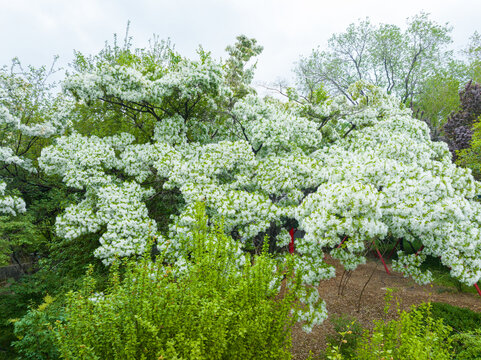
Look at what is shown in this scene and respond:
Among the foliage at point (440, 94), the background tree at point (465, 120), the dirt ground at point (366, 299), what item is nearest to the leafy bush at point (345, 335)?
the dirt ground at point (366, 299)

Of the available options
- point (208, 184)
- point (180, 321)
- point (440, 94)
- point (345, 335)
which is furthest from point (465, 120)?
point (180, 321)

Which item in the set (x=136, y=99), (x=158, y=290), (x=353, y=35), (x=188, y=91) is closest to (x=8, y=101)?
(x=136, y=99)

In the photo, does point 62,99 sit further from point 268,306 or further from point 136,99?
point 268,306

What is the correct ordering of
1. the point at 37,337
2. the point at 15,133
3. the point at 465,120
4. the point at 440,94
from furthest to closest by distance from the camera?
1. the point at 440,94
2. the point at 465,120
3. the point at 15,133
4. the point at 37,337

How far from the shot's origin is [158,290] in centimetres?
389

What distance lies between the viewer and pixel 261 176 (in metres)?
8.59

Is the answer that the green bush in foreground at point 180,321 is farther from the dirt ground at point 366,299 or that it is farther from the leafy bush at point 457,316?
the leafy bush at point 457,316

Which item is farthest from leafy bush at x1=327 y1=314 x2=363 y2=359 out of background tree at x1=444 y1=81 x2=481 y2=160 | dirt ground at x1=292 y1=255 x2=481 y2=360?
background tree at x1=444 y1=81 x2=481 y2=160

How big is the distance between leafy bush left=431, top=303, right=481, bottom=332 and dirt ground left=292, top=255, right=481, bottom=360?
0.46 meters

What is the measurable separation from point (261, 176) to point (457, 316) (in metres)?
6.59

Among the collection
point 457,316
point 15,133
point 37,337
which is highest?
point 15,133

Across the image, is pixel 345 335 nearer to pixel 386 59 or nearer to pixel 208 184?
pixel 208 184

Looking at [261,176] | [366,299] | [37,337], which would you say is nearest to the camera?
[37,337]

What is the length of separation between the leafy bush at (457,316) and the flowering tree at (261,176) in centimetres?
144
